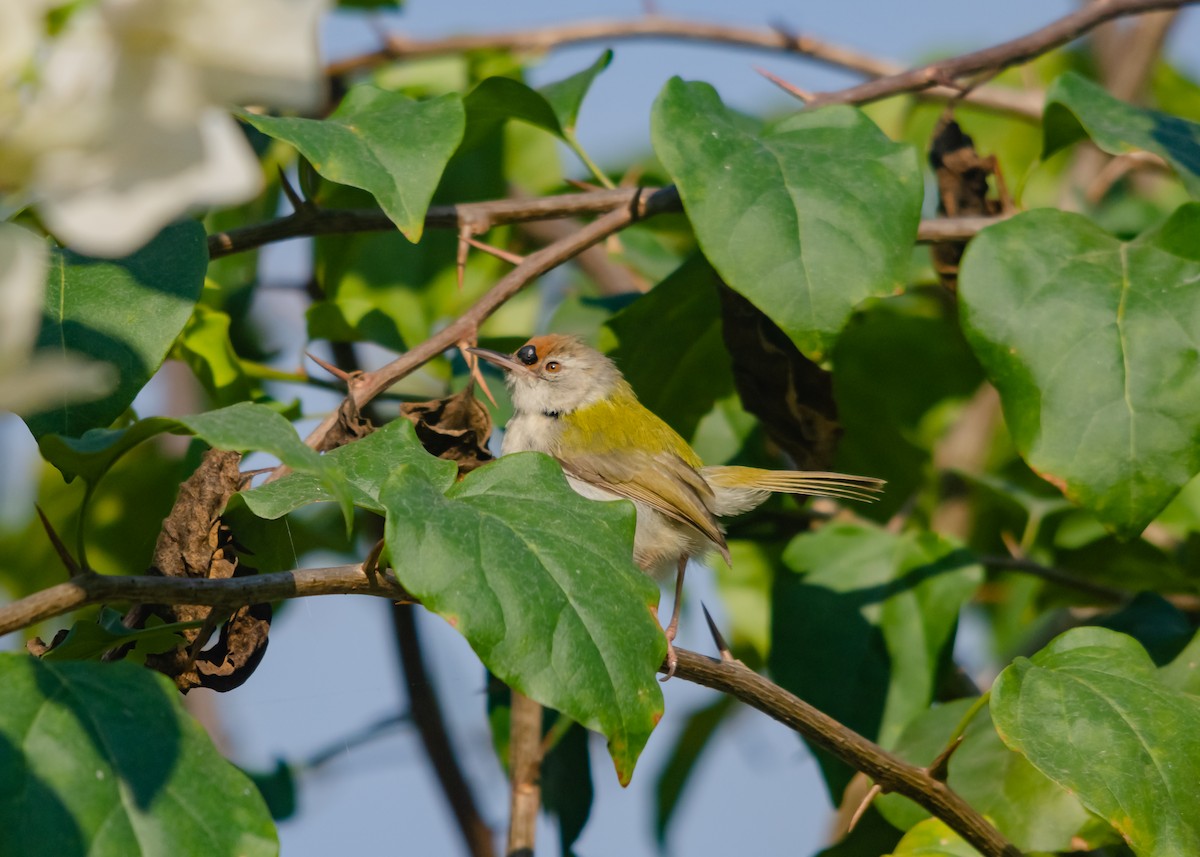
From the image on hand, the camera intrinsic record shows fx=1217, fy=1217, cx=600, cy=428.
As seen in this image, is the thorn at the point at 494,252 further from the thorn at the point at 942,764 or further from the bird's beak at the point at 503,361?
the thorn at the point at 942,764

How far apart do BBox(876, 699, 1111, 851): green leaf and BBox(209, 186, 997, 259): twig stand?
3.07ft

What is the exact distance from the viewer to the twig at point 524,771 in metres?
2.58

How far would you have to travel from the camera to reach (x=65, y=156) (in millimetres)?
736

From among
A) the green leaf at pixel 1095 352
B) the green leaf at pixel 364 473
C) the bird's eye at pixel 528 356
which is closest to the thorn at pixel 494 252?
the green leaf at pixel 364 473

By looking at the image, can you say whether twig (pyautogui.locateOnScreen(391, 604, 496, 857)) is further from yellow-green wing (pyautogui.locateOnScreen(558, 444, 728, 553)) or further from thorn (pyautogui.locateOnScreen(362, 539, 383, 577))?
thorn (pyautogui.locateOnScreen(362, 539, 383, 577))

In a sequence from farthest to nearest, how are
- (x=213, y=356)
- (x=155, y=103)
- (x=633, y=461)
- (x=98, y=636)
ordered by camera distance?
(x=633, y=461), (x=213, y=356), (x=98, y=636), (x=155, y=103)

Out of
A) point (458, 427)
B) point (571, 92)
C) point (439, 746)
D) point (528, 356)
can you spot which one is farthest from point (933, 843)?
point (528, 356)

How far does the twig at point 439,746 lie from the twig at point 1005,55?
163cm

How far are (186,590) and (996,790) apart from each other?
1.55m

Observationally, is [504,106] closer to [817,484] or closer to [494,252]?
[494,252]

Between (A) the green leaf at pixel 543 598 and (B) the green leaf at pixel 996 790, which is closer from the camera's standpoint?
(A) the green leaf at pixel 543 598

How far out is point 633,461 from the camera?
3.86m

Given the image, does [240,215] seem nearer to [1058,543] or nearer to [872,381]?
[872,381]

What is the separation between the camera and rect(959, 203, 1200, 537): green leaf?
1.98 m
